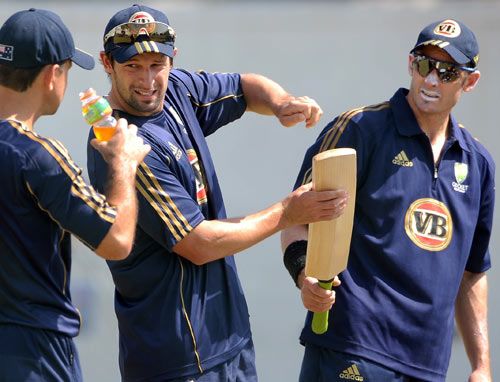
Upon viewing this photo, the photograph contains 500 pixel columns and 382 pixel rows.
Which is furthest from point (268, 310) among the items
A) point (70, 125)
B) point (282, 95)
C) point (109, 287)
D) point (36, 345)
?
point (36, 345)

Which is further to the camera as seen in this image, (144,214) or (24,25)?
(144,214)

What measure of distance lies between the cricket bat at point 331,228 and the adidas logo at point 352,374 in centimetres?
22

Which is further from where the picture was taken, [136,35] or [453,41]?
[453,41]

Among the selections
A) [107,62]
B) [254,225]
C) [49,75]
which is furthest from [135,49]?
[254,225]

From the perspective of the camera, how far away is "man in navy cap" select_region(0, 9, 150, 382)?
3.27 meters

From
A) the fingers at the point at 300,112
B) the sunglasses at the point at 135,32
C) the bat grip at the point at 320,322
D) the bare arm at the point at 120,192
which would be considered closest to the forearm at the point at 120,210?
the bare arm at the point at 120,192

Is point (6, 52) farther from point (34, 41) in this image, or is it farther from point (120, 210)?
point (120, 210)

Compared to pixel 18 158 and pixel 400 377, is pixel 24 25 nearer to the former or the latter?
pixel 18 158

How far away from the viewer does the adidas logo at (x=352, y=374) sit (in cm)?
398

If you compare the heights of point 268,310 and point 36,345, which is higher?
point 36,345

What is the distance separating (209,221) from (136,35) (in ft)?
2.18

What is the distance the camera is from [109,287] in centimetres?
632

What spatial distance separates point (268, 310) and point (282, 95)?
2.32 m

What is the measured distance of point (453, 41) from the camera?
4.20m
